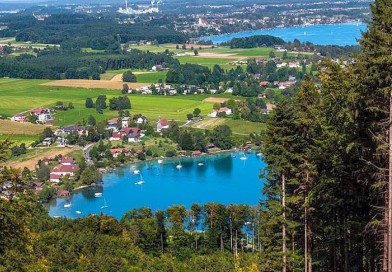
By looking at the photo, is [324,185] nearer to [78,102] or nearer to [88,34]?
[78,102]

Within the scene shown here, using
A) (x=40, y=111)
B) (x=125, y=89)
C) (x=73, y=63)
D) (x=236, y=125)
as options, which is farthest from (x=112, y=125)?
(x=73, y=63)

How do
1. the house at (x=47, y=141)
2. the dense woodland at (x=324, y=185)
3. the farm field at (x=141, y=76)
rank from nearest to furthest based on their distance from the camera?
the dense woodland at (x=324, y=185), the house at (x=47, y=141), the farm field at (x=141, y=76)

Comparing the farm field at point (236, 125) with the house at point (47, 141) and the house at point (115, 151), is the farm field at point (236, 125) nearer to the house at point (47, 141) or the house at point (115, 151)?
the house at point (115, 151)

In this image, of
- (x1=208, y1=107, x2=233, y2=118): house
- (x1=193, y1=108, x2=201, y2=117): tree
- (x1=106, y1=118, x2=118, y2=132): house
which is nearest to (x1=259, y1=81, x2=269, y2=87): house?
(x1=208, y1=107, x2=233, y2=118): house

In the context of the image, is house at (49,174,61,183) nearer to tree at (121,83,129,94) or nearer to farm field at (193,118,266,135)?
farm field at (193,118,266,135)

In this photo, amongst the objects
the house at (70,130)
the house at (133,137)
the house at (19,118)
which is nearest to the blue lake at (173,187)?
the house at (133,137)
